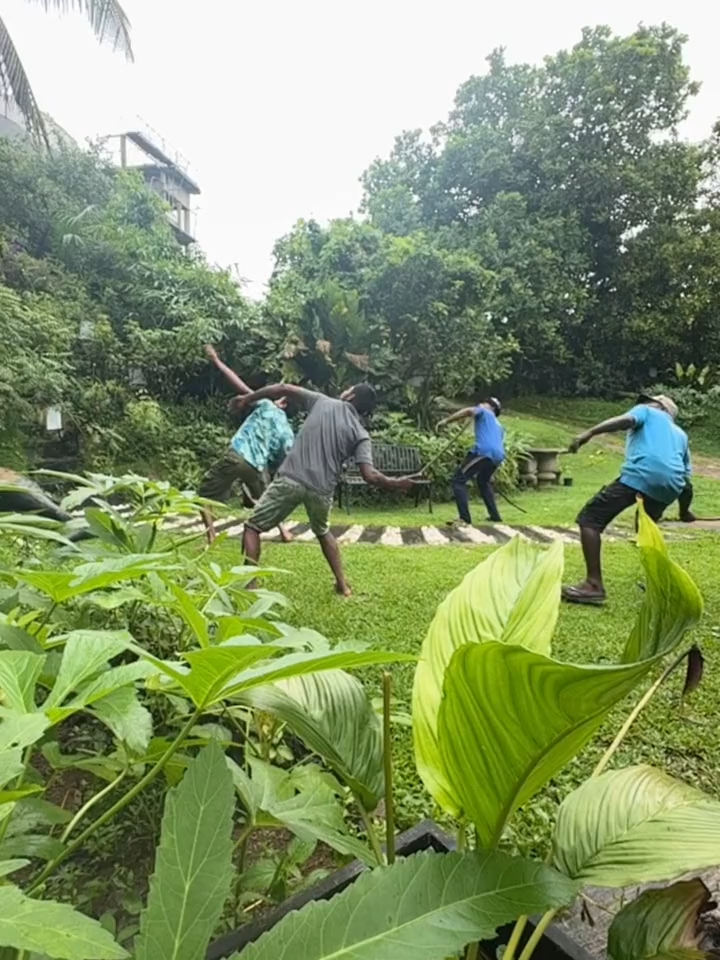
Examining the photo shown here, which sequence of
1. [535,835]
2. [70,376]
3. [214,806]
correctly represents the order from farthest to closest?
[70,376]
[535,835]
[214,806]

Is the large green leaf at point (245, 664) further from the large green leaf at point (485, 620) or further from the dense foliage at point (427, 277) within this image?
the dense foliage at point (427, 277)

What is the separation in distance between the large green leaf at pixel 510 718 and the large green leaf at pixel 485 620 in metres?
0.05

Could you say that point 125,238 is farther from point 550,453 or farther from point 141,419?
point 550,453

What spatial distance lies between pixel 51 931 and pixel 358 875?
0.34 meters

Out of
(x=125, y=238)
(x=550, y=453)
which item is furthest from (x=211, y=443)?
(x=550, y=453)

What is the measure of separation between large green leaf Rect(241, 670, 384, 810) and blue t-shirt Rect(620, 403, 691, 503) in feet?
6.37

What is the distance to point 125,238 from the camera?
6.77 meters

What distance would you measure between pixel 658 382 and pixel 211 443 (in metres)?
8.33

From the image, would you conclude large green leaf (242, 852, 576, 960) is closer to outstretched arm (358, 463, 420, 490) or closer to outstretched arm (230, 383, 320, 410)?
outstretched arm (358, 463, 420, 490)

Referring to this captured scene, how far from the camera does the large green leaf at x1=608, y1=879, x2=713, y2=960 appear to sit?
406mm

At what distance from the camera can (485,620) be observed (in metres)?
0.52


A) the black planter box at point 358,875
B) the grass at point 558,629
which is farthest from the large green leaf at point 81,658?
the grass at point 558,629

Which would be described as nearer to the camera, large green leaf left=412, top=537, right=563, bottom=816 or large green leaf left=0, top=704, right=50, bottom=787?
large green leaf left=0, top=704, right=50, bottom=787

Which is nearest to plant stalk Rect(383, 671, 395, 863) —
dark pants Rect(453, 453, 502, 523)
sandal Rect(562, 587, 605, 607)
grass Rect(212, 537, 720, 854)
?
grass Rect(212, 537, 720, 854)
